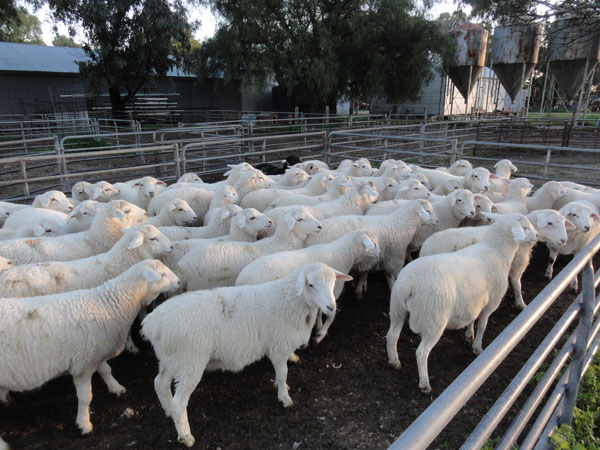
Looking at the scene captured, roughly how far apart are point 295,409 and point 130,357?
169cm

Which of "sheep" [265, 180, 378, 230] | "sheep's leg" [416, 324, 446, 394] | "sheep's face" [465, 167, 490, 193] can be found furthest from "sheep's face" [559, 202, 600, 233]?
"sheep's leg" [416, 324, 446, 394]

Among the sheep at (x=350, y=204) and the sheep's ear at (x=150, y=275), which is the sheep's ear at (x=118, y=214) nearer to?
the sheep's ear at (x=150, y=275)

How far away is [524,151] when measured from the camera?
18438mm

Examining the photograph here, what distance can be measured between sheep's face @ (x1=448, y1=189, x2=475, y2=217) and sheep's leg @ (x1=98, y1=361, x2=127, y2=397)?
4.41 metres

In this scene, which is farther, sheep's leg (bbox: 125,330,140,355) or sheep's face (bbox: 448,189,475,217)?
sheep's face (bbox: 448,189,475,217)

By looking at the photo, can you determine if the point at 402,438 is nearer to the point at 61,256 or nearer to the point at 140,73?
the point at 61,256

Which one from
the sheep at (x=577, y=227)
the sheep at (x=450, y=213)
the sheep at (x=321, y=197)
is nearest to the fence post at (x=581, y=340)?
the sheep at (x=577, y=227)

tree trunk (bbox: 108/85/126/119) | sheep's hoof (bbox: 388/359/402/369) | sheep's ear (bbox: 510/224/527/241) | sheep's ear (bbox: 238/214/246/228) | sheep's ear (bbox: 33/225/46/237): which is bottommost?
sheep's hoof (bbox: 388/359/402/369)

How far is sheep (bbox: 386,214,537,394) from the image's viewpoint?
10.9ft

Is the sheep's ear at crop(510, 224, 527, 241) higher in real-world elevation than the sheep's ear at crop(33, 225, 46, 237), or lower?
higher

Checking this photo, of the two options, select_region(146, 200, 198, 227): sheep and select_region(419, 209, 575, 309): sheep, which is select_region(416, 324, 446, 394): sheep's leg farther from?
select_region(146, 200, 198, 227): sheep

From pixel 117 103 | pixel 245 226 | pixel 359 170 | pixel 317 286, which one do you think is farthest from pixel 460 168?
pixel 117 103

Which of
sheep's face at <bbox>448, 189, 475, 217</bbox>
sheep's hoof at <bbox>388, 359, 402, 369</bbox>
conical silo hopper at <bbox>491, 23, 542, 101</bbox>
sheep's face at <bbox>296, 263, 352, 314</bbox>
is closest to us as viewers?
sheep's face at <bbox>296, 263, 352, 314</bbox>

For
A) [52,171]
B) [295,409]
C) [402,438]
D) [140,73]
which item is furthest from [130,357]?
[140,73]
